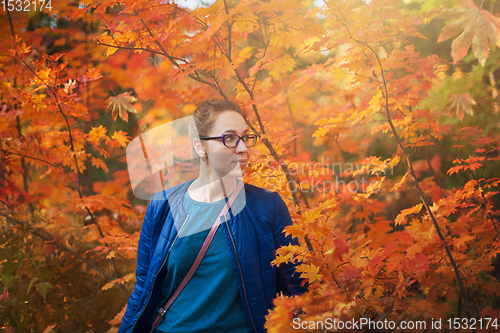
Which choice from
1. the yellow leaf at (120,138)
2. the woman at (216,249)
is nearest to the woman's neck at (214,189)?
the woman at (216,249)

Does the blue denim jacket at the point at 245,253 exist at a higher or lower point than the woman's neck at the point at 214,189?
lower

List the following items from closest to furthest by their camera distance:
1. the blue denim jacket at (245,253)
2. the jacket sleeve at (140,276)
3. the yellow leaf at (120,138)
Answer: the blue denim jacket at (245,253) < the jacket sleeve at (140,276) < the yellow leaf at (120,138)

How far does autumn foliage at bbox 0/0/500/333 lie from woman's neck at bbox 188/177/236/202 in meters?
0.38

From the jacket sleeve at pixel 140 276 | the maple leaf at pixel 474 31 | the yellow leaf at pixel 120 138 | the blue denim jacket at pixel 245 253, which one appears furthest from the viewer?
the yellow leaf at pixel 120 138

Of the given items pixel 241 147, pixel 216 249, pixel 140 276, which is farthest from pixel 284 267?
pixel 140 276

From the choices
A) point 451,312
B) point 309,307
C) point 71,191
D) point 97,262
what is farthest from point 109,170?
point 451,312

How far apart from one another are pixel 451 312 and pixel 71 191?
3.97 m

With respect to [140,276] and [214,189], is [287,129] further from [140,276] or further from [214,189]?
[140,276]

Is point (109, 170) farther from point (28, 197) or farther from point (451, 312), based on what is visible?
point (451, 312)

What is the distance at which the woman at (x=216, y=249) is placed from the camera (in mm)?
1215

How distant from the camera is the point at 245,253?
1.22m

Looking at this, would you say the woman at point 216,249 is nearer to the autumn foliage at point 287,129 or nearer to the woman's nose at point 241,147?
the woman's nose at point 241,147

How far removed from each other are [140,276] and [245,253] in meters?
0.59

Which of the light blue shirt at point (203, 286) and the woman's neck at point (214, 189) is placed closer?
the light blue shirt at point (203, 286)
